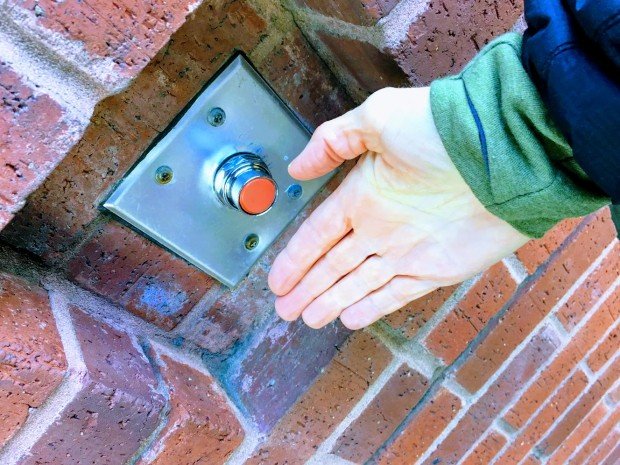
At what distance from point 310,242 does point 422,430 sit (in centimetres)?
32

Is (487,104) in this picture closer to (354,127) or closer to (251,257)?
(354,127)

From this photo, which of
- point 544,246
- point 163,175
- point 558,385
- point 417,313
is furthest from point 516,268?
point 163,175

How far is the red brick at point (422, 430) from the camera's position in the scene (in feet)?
2.31

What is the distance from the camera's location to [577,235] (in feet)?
2.56

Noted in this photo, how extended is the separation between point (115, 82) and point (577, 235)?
0.65m

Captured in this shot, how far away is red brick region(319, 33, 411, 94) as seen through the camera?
50 cm

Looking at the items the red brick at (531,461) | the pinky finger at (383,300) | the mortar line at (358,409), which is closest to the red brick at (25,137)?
the pinky finger at (383,300)

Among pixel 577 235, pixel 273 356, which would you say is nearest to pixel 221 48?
pixel 273 356

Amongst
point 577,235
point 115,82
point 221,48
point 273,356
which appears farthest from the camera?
point 577,235

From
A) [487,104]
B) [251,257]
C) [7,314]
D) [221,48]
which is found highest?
[487,104]

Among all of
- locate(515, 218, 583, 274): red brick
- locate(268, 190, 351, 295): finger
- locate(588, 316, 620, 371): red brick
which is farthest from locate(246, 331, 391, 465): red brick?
locate(588, 316, 620, 371): red brick

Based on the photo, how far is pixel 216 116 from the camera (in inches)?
19.7

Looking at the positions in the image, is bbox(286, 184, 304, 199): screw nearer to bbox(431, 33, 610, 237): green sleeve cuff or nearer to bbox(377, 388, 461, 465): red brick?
bbox(431, 33, 610, 237): green sleeve cuff

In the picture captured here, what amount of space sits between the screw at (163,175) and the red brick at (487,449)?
0.57 metres
